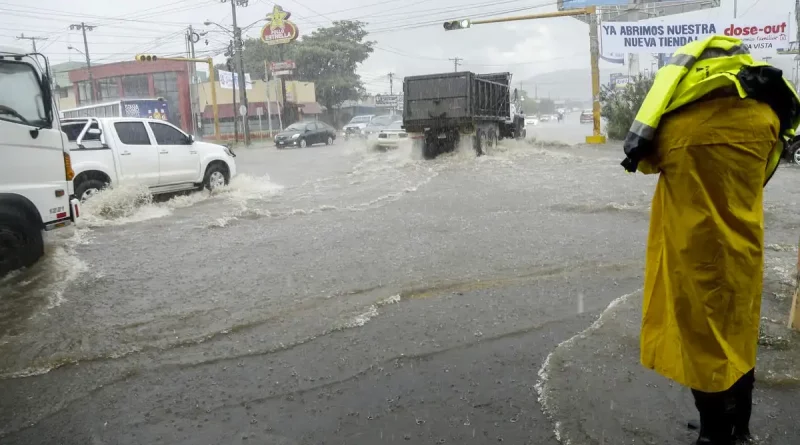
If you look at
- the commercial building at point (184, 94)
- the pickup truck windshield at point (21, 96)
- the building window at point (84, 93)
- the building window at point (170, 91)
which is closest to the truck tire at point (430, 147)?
the pickup truck windshield at point (21, 96)

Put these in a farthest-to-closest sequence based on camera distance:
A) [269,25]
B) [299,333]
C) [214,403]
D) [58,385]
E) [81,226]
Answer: [269,25] < [81,226] < [299,333] < [58,385] < [214,403]

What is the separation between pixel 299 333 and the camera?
185 inches

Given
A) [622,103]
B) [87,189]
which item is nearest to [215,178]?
[87,189]

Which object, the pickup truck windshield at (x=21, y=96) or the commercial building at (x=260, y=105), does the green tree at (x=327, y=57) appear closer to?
the commercial building at (x=260, y=105)

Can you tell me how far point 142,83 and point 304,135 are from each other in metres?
26.7

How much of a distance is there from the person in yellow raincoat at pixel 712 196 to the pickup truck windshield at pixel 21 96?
5.96m

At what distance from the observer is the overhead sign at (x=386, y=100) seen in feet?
235

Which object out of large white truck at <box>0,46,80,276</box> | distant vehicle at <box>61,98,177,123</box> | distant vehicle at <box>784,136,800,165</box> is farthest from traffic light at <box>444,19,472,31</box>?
large white truck at <box>0,46,80,276</box>

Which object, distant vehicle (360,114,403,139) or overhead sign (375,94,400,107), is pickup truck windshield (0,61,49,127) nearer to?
distant vehicle (360,114,403,139)

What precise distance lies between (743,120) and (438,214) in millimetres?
7530

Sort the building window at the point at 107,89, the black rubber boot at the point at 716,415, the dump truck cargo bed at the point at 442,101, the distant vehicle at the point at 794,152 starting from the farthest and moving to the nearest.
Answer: the building window at the point at 107,89 < the dump truck cargo bed at the point at 442,101 < the distant vehicle at the point at 794,152 < the black rubber boot at the point at 716,415

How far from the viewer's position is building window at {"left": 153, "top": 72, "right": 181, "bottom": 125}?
2053 inches

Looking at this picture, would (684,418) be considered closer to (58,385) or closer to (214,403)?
(214,403)

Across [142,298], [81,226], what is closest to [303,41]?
[81,226]
